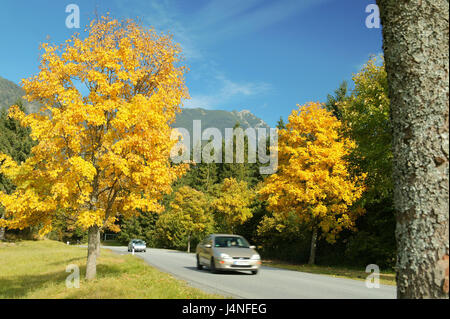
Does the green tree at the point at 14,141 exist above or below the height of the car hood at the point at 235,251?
above

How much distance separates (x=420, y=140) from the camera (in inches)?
134

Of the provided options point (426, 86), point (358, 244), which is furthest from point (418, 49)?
point (358, 244)

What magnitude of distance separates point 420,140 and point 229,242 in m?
14.1

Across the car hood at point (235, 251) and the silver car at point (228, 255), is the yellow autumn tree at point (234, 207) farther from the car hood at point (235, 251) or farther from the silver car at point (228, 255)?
the car hood at point (235, 251)

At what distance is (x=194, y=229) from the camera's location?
46531 millimetres

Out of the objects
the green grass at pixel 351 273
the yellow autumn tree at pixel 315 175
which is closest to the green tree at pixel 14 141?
the yellow autumn tree at pixel 315 175

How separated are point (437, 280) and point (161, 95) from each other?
11.6m

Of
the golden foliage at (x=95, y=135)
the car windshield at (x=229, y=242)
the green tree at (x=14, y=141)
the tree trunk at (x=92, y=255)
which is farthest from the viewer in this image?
the green tree at (x=14, y=141)

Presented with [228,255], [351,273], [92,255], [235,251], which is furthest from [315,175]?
[92,255]

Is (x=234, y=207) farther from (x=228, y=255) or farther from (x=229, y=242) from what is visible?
(x=228, y=255)

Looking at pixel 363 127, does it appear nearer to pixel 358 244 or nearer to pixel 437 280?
pixel 358 244

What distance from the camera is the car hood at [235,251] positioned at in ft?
50.6

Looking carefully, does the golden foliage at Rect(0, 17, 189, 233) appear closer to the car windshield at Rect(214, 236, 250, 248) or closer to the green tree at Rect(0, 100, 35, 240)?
the car windshield at Rect(214, 236, 250, 248)

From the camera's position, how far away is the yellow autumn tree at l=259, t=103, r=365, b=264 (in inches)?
918
